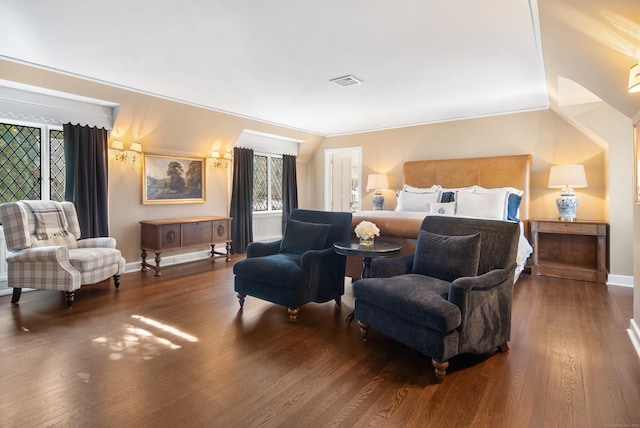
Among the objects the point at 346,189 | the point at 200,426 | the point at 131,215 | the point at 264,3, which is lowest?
the point at 200,426

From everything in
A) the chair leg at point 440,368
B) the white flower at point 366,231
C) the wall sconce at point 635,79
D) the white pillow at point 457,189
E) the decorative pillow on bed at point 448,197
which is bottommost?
the chair leg at point 440,368

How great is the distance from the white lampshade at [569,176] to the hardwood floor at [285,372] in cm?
166

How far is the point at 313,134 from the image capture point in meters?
7.25

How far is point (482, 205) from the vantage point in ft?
15.6

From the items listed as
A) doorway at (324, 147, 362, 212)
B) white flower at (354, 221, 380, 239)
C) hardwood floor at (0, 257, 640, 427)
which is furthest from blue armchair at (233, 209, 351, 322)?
doorway at (324, 147, 362, 212)

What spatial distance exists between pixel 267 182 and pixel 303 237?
389cm

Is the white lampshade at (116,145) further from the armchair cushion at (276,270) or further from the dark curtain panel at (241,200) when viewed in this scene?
the armchair cushion at (276,270)

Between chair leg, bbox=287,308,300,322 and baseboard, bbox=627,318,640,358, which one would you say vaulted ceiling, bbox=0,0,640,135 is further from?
chair leg, bbox=287,308,300,322

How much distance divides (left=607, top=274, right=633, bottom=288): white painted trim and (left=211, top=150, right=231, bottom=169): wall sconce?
5858 mm

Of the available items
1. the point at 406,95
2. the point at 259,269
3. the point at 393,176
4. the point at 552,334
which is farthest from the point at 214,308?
the point at 393,176

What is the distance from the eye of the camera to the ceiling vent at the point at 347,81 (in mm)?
3840

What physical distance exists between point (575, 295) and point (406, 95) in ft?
10.1

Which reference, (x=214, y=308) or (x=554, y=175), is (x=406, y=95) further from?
(x=214, y=308)

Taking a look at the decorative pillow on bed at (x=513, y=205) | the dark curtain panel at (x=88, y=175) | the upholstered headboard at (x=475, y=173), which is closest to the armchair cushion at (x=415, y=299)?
the decorative pillow on bed at (x=513, y=205)
